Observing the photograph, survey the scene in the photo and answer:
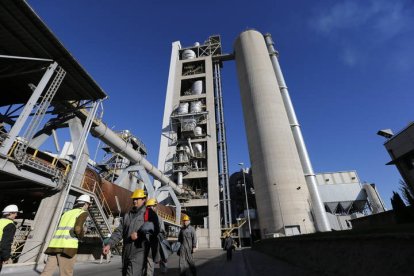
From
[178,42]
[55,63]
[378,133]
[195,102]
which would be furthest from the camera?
[178,42]

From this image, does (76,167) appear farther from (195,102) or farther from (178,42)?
(178,42)

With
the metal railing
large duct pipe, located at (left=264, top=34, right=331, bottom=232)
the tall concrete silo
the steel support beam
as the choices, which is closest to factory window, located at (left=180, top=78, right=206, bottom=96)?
the tall concrete silo

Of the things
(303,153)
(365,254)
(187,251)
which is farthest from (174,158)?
(365,254)

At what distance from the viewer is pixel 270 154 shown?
33344 millimetres

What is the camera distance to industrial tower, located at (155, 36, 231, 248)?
3519cm

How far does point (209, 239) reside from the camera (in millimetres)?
32719

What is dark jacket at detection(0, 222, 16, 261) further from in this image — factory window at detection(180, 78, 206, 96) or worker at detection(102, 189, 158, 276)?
factory window at detection(180, 78, 206, 96)

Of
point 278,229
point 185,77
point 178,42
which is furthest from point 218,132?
point 178,42

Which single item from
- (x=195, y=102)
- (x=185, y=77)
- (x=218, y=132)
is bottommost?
(x=218, y=132)

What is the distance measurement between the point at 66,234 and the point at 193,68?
50.9 meters

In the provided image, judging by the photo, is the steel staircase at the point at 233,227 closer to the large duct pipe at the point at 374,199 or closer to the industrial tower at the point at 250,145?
the industrial tower at the point at 250,145

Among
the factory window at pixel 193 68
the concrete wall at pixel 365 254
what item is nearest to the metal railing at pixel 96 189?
the concrete wall at pixel 365 254

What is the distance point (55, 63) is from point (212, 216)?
92.6ft

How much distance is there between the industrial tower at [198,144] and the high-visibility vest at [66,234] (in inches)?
1183
